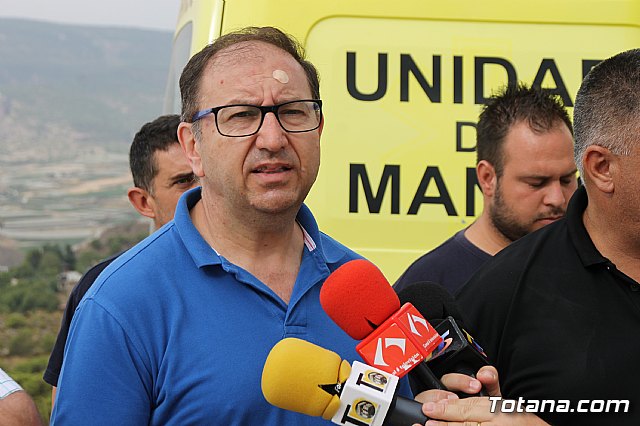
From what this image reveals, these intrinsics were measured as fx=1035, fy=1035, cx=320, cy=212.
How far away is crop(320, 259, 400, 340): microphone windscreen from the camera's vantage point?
2.04m

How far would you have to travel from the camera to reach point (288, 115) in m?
2.40

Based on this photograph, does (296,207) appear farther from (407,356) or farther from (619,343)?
(619,343)

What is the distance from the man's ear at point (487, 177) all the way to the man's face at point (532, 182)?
19 millimetres

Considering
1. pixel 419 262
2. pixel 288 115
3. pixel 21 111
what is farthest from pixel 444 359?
pixel 21 111

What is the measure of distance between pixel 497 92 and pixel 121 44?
188ft

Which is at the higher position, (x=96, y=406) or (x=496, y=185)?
(x=496, y=185)

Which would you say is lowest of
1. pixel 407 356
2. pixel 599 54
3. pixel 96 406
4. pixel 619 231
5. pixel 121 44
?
pixel 96 406

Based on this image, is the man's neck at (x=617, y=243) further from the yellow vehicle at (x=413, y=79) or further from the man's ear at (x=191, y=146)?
the yellow vehicle at (x=413, y=79)

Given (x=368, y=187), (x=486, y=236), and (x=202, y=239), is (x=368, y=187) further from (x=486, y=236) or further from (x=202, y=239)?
(x=202, y=239)

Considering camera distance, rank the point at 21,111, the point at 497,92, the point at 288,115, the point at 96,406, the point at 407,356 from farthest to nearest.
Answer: the point at 21,111 < the point at 497,92 < the point at 288,115 < the point at 96,406 < the point at 407,356

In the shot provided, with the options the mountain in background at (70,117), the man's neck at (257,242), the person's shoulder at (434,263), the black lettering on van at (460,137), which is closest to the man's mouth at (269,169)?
the man's neck at (257,242)

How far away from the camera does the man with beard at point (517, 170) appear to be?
3.78 m

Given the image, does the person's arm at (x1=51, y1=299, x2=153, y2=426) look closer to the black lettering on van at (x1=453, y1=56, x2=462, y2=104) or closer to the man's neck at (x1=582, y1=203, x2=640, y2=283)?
the man's neck at (x1=582, y1=203, x2=640, y2=283)

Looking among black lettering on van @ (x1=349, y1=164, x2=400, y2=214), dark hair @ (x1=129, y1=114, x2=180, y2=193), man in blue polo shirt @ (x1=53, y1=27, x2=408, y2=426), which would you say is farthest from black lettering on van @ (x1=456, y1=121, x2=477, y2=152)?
man in blue polo shirt @ (x1=53, y1=27, x2=408, y2=426)
